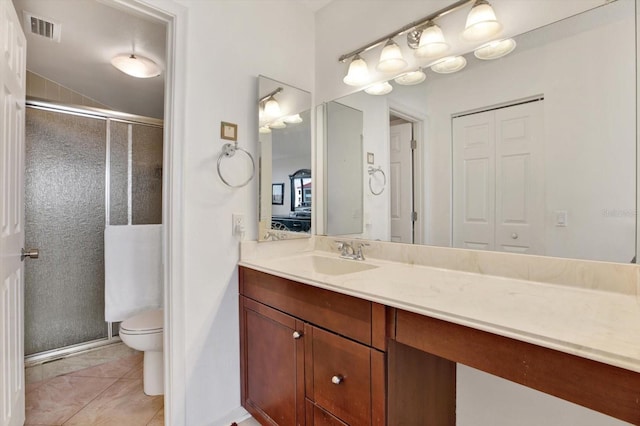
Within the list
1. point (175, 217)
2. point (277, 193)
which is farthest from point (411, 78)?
point (175, 217)

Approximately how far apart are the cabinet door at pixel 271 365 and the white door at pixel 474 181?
83 centimetres

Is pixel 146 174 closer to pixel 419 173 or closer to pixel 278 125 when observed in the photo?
pixel 278 125

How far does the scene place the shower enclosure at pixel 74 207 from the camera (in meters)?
2.27

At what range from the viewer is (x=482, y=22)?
1297 mm

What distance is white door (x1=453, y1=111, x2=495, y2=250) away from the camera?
1.33 metres

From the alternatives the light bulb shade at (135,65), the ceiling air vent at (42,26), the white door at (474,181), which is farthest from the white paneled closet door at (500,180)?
the ceiling air vent at (42,26)

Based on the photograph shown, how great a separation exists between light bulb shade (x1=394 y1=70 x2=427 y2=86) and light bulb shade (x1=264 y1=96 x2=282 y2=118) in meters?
0.68

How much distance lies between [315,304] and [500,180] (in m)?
0.91

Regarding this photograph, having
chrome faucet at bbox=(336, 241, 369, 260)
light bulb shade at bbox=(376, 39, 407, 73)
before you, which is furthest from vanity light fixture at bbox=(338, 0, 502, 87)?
chrome faucet at bbox=(336, 241, 369, 260)

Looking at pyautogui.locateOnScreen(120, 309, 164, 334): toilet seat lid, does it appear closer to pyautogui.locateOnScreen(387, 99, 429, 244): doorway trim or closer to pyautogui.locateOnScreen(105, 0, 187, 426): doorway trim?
pyautogui.locateOnScreen(105, 0, 187, 426): doorway trim

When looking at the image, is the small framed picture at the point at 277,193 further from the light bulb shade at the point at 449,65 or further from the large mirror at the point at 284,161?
the light bulb shade at the point at 449,65

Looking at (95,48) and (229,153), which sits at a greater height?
(95,48)

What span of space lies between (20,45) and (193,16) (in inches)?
31.1

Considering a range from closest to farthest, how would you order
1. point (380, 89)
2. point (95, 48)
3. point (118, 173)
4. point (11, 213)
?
point (11, 213), point (380, 89), point (95, 48), point (118, 173)
